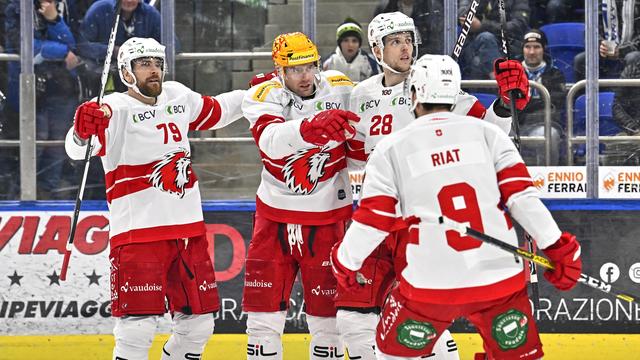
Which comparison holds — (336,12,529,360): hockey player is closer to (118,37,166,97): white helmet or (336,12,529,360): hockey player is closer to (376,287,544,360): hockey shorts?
(376,287,544,360): hockey shorts

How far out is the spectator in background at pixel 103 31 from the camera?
236 inches

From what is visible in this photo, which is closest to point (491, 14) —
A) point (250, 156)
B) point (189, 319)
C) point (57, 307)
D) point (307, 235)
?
point (250, 156)

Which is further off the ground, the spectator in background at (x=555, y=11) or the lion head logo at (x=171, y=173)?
the spectator in background at (x=555, y=11)

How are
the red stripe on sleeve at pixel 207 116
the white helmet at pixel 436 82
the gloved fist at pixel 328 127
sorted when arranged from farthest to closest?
the red stripe on sleeve at pixel 207 116 < the gloved fist at pixel 328 127 < the white helmet at pixel 436 82

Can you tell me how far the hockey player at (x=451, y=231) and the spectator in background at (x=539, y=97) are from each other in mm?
2050

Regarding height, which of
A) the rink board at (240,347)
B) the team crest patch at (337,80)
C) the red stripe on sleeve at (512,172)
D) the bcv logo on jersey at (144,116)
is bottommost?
the rink board at (240,347)

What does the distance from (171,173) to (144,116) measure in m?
0.26

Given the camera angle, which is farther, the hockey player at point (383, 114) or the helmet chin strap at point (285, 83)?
the helmet chin strap at point (285, 83)

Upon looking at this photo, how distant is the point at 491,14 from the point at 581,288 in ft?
4.77

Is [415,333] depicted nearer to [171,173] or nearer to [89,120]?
[171,173]

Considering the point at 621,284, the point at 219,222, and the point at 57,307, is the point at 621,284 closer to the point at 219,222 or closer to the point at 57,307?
the point at 219,222

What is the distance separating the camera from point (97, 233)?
6039 mm

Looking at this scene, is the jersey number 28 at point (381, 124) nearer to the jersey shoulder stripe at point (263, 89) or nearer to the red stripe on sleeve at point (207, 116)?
the jersey shoulder stripe at point (263, 89)

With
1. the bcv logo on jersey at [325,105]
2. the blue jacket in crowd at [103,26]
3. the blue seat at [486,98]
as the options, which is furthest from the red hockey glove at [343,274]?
the blue jacket in crowd at [103,26]
